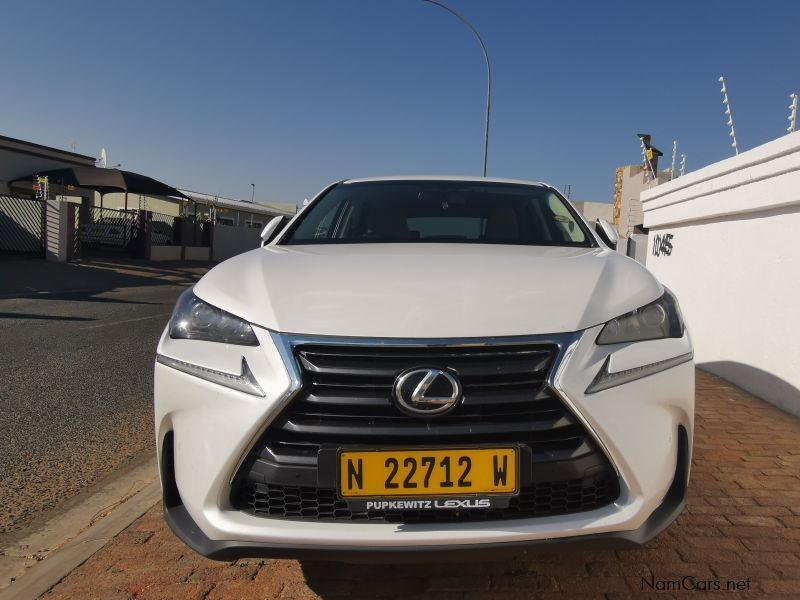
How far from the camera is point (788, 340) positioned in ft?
15.4

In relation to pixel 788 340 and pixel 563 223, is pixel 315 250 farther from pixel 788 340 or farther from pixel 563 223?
pixel 788 340

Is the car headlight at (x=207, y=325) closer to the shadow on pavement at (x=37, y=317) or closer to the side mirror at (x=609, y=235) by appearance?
the side mirror at (x=609, y=235)

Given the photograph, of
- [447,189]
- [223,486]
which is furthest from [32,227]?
[223,486]

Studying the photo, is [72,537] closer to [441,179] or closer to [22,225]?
[441,179]

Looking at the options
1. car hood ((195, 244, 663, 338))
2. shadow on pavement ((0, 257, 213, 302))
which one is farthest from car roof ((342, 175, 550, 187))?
shadow on pavement ((0, 257, 213, 302))

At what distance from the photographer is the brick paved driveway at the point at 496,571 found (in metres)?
2.26

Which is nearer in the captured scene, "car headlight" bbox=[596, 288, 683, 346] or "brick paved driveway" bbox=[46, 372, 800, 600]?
"car headlight" bbox=[596, 288, 683, 346]

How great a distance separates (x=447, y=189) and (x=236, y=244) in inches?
1176

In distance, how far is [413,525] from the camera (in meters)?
1.76

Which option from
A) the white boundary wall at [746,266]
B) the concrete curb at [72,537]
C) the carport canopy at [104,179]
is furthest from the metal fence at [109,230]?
the concrete curb at [72,537]

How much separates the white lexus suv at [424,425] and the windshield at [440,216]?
1.09 meters

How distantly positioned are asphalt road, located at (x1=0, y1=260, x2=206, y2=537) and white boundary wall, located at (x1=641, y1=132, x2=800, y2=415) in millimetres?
4647

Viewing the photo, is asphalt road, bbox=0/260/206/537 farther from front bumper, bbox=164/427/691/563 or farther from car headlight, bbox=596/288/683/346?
car headlight, bbox=596/288/683/346

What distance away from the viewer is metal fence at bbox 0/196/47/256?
728 inches
